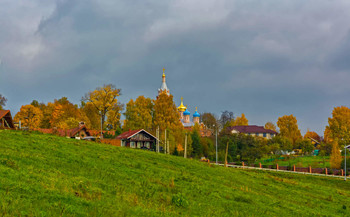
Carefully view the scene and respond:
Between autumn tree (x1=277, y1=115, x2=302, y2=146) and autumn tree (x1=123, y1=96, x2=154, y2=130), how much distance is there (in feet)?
180

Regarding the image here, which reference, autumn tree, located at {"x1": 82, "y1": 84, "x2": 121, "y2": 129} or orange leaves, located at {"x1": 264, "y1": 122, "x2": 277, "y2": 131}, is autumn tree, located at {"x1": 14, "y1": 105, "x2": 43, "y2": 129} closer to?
autumn tree, located at {"x1": 82, "y1": 84, "x2": 121, "y2": 129}

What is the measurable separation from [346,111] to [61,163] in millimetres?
110477

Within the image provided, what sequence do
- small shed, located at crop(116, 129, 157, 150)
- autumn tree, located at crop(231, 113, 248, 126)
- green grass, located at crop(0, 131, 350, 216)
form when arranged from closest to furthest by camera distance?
1. green grass, located at crop(0, 131, 350, 216)
2. small shed, located at crop(116, 129, 157, 150)
3. autumn tree, located at crop(231, 113, 248, 126)

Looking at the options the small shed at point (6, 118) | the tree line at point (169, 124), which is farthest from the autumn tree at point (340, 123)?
the small shed at point (6, 118)

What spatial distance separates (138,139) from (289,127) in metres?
67.1

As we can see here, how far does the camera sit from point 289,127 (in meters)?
124

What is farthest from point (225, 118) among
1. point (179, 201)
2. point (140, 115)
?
point (179, 201)

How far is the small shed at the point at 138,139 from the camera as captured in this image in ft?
263

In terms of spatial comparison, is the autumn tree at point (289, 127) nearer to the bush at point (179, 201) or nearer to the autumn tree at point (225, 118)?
the autumn tree at point (225, 118)

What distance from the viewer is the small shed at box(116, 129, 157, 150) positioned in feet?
263

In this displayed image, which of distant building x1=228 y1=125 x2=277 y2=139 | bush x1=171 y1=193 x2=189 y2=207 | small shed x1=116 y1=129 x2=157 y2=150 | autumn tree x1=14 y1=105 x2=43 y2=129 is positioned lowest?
bush x1=171 y1=193 x2=189 y2=207

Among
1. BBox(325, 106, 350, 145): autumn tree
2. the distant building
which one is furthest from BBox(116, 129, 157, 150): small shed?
the distant building

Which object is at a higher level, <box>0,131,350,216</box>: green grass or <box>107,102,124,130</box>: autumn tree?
<box>107,102,124,130</box>: autumn tree

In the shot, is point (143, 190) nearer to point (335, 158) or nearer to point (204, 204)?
point (204, 204)
